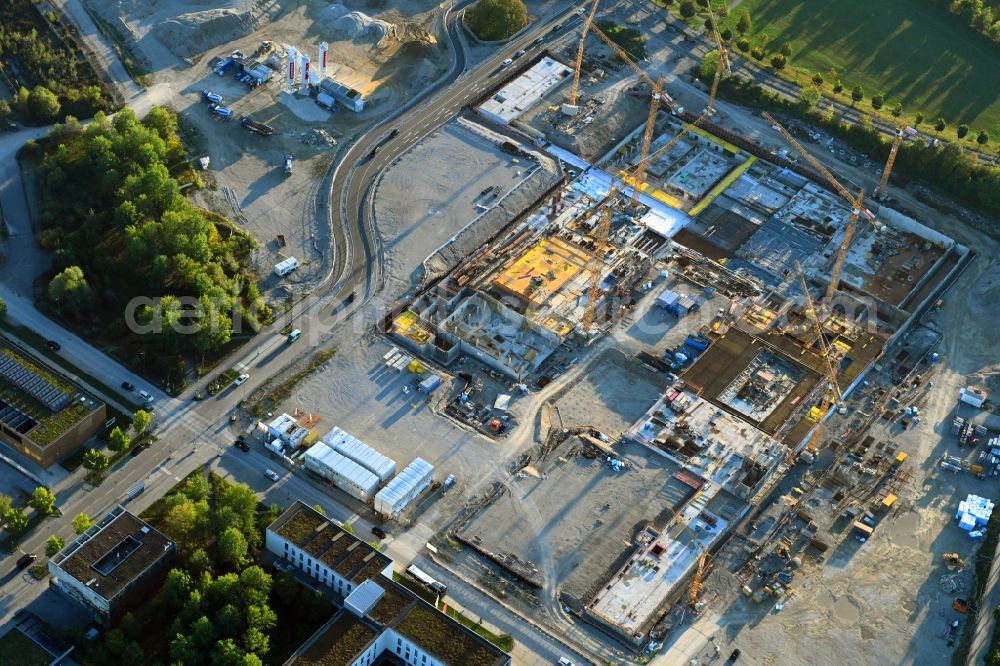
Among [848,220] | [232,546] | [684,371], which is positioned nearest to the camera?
[232,546]

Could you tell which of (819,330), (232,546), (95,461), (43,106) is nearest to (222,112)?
(43,106)

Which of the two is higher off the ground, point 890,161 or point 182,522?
point 890,161

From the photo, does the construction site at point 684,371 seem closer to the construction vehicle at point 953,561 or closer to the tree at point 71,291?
the construction vehicle at point 953,561

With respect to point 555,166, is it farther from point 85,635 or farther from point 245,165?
point 85,635

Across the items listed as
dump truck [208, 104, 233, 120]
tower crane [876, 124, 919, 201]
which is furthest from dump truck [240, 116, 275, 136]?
tower crane [876, 124, 919, 201]

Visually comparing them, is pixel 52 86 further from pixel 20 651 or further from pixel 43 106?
pixel 20 651

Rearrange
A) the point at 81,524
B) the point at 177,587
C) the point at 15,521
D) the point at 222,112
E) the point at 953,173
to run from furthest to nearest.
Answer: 1. the point at 953,173
2. the point at 222,112
3. the point at 15,521
4. the point at 81,524
5. the point at 177,587

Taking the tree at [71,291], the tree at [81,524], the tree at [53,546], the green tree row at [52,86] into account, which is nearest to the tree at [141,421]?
the tree at [81,524]

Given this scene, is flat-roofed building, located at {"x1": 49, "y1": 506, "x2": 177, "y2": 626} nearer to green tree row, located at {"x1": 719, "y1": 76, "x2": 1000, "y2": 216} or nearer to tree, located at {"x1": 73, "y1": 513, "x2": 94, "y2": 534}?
tree, located at {"x1": 73, "y1": 513, "x2": 94, "y2": 534}
